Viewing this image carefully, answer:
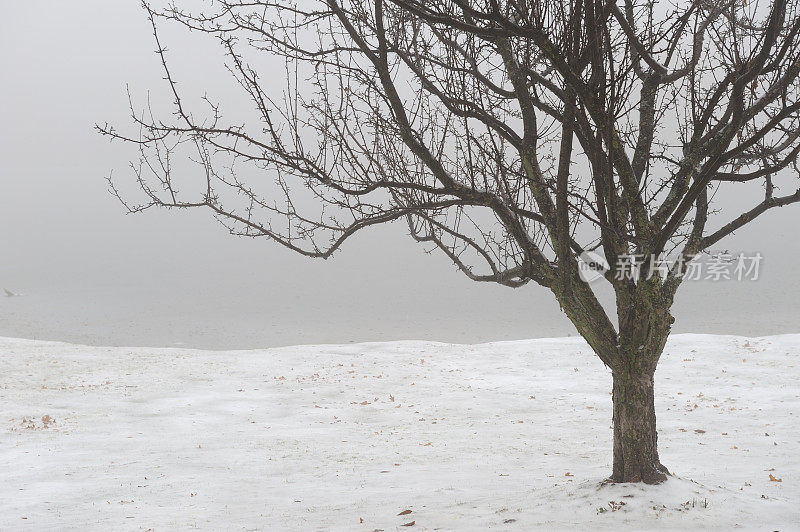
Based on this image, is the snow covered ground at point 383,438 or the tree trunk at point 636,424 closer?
the tree trunk at point 636,424

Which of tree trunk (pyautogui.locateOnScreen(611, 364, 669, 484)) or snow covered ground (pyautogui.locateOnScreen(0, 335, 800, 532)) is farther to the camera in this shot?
snow covered ground (pyautogui.locateOnScreen(0, 335, 800, 532))

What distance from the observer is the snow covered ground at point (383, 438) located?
656 cm

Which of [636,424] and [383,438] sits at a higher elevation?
[636,424]

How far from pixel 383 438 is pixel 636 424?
5540 mm

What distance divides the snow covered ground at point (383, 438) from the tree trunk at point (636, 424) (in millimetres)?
169

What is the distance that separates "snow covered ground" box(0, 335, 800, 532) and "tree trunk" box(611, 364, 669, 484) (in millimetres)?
169

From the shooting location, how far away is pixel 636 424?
19.7 ft

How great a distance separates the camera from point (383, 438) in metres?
10.9

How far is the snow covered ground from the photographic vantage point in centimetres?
656

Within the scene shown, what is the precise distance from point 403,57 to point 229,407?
924 cm

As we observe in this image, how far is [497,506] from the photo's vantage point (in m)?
6.50

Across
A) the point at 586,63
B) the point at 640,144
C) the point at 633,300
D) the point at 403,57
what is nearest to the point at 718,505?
the point at 633,300

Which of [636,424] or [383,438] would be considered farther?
[383,438]

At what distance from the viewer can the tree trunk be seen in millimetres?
5984
